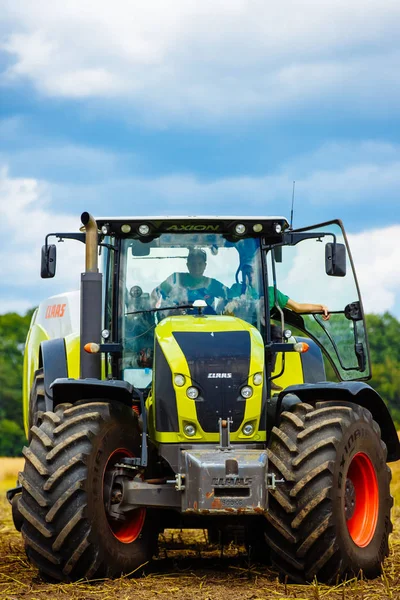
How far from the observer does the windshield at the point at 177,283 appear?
349 inches

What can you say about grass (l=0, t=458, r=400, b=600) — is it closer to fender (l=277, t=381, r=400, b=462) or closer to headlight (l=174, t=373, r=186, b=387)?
fender (l=277, t=381, r=400, b=462)

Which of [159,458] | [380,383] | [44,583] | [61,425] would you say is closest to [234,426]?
[159,458]

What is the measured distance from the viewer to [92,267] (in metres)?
8.70

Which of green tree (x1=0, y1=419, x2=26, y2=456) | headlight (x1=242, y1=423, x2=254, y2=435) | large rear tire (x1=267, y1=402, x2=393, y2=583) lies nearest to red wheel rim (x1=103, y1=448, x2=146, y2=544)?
headlight (x1=242, y1=423, x2=254, y2=435)

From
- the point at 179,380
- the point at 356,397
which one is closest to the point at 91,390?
the point at 179,380

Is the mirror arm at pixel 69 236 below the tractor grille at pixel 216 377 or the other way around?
the other way around

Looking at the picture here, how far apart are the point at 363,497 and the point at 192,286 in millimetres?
2337

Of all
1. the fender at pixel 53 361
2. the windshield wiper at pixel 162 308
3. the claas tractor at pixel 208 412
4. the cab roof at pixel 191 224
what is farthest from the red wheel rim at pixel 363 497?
the fender at pixel 53 361

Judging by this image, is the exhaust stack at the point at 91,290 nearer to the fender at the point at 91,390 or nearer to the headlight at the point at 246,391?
the fender at the point at 91,390

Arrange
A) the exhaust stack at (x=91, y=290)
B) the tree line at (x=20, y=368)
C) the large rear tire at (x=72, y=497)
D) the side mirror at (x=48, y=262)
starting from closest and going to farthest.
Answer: the large rear tire at (x=72, y=497)
the exhaust stack at (x=91, y=290)
the side mirror at (x=48, y=262)
the tree line at (x=20, y=368)

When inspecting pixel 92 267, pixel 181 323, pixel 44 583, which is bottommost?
pixel 44 583

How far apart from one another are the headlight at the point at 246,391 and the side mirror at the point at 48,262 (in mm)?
2219

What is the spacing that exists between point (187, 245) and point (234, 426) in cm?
197

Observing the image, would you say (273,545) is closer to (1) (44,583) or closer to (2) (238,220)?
(1) (44,583)
